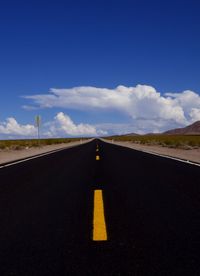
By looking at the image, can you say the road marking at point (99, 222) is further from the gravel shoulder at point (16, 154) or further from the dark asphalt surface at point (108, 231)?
the gravel shoulder at point (16, 154)

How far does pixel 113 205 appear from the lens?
5.91 m

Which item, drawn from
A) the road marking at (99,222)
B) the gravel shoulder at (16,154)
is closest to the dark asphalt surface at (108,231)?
the road marking at (99,222)

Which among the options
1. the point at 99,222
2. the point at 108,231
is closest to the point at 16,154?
the point at 99,222

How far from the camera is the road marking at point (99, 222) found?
409 cm

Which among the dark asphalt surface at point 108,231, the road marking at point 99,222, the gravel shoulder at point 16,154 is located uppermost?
the road marking at point 99,222

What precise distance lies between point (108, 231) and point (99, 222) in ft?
1.38

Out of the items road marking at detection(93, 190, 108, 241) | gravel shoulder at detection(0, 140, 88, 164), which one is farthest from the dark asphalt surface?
gravel shoulder at detection(0, 140, 88, 164)

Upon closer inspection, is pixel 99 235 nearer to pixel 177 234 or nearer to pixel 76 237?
pixel 76 237

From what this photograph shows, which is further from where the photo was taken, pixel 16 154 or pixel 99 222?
pixel 16 154

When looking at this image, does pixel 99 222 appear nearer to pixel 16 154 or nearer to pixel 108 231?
pixel 108 231

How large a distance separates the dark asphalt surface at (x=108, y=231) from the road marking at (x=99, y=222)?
2.9 inches

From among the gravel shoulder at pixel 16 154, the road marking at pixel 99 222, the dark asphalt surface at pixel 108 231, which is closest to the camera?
the dark asphalt surface at pixel 108 231

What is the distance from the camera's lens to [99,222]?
472 centimetres

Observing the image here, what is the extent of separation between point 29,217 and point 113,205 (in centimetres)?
149
